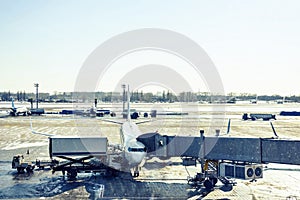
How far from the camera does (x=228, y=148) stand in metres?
24.4

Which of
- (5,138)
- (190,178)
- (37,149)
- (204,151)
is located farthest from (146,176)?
(5,138)

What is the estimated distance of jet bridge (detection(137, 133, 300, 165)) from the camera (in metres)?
22.2

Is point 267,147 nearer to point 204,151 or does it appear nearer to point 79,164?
point 204,151

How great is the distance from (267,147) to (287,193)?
3961 mm

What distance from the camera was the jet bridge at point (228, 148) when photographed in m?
22.2

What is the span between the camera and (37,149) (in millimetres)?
41031

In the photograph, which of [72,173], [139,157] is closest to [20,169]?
[72,173]

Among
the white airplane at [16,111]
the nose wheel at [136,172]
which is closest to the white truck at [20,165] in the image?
the nose wheel at [136,172]

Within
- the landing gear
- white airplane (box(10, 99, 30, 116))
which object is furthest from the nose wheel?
white airplane (box(10, 99, 30, 116))

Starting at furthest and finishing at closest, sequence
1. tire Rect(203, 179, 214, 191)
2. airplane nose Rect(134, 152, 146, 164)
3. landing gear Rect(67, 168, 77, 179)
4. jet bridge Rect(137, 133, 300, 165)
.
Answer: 1. landing gear Rect(67, 168, 77, 179)
2. airplane nose Rect(134, 152, 146, 164)
3. tire Rect(203, 179, 214, 191)
4. jet bridge Rect(137, 133, 300, 165)

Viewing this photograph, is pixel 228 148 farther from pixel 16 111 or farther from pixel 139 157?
pixel 16 111

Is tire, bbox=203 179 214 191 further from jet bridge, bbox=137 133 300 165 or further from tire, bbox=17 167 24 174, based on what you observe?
tire, bbox=17 167 24 174

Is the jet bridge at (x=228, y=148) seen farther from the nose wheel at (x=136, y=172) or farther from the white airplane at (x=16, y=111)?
the white airplane at (x=16, y=111)

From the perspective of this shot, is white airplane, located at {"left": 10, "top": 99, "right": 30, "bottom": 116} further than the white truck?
Yes
